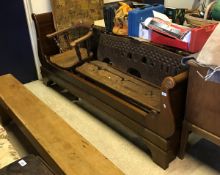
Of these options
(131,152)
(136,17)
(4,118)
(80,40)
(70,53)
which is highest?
(136,17)

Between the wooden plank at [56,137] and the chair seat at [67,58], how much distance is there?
2.18 ft

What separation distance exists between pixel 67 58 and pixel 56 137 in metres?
1.44

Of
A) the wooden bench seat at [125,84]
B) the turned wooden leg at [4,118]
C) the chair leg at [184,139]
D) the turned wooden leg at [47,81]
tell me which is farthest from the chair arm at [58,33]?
the chair leg at [184,139]

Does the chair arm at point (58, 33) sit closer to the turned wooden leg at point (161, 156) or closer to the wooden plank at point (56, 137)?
the wooden plank at point (56, 137)

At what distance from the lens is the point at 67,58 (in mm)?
2820

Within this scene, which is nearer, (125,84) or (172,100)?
(172,100)

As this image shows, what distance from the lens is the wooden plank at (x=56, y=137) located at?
1.31 metres

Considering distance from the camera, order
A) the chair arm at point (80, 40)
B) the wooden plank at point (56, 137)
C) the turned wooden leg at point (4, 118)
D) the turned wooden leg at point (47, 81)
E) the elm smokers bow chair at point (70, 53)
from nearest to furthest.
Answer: the wooden plank at point (56, 137), the turned wooden leg at point (4, 118), the chair arm at point (80, 40), the elm smokers bow chair at point (70, 53), the turned wooden leg at point (47, 81)

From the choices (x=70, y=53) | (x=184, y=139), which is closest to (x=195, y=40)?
(x=184, y=139)

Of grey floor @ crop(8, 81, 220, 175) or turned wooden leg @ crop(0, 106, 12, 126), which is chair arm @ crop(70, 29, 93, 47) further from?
turned wooden leg @ crop(0, 106, 12, 126)

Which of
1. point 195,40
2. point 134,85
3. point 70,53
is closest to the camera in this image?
point 195,40

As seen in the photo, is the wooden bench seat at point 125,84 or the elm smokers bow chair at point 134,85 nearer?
the elm smokers bow chair at point 134,85

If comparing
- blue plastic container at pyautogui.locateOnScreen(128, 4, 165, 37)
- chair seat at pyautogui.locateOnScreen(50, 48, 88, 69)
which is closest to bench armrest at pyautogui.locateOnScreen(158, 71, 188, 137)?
blue plastic container at pyautogui.locateOnScreen(128, 4, 165, 37)

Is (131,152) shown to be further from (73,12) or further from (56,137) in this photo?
(73,12)
